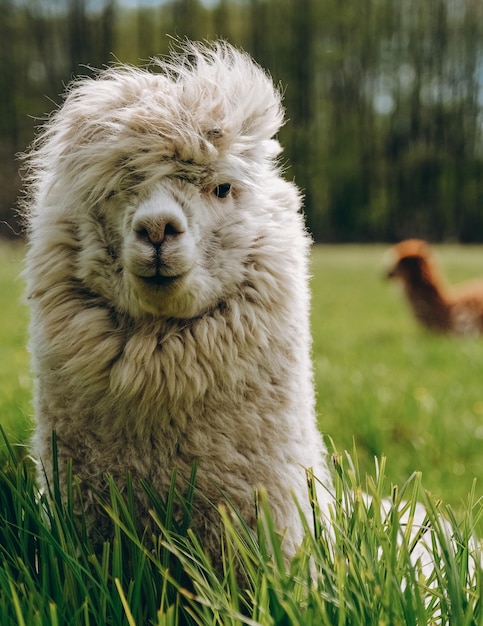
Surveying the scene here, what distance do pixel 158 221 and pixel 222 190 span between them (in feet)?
1.05

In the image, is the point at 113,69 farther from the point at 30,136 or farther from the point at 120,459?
the point at 30,136

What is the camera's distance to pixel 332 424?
14.0ft

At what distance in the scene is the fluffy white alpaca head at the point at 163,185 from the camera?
199 centimetres

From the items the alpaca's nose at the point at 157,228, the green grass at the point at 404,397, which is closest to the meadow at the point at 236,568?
the green grass at the point at 404,397

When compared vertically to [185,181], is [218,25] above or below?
above

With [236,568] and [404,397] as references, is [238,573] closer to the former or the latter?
[236,568]

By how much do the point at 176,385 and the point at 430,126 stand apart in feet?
112

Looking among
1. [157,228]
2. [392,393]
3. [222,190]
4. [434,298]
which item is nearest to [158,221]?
[157,228]

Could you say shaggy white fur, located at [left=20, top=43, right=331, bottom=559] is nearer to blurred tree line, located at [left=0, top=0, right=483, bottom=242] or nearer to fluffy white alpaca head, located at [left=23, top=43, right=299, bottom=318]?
fluffy white alpaca head, located at [left=23, top=43, right=299, bottom=318]

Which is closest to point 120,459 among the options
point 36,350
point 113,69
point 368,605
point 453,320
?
point 36,350

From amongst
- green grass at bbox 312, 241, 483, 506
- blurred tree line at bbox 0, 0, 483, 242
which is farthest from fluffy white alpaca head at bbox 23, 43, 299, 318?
blurred tree line at bbox 0, 0, 483, 242

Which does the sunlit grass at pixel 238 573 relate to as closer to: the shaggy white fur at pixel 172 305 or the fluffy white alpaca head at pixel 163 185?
the shaggy white fur at pixel 172 305

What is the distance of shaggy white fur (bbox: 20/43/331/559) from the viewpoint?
81.3 inches

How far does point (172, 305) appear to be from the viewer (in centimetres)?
204
